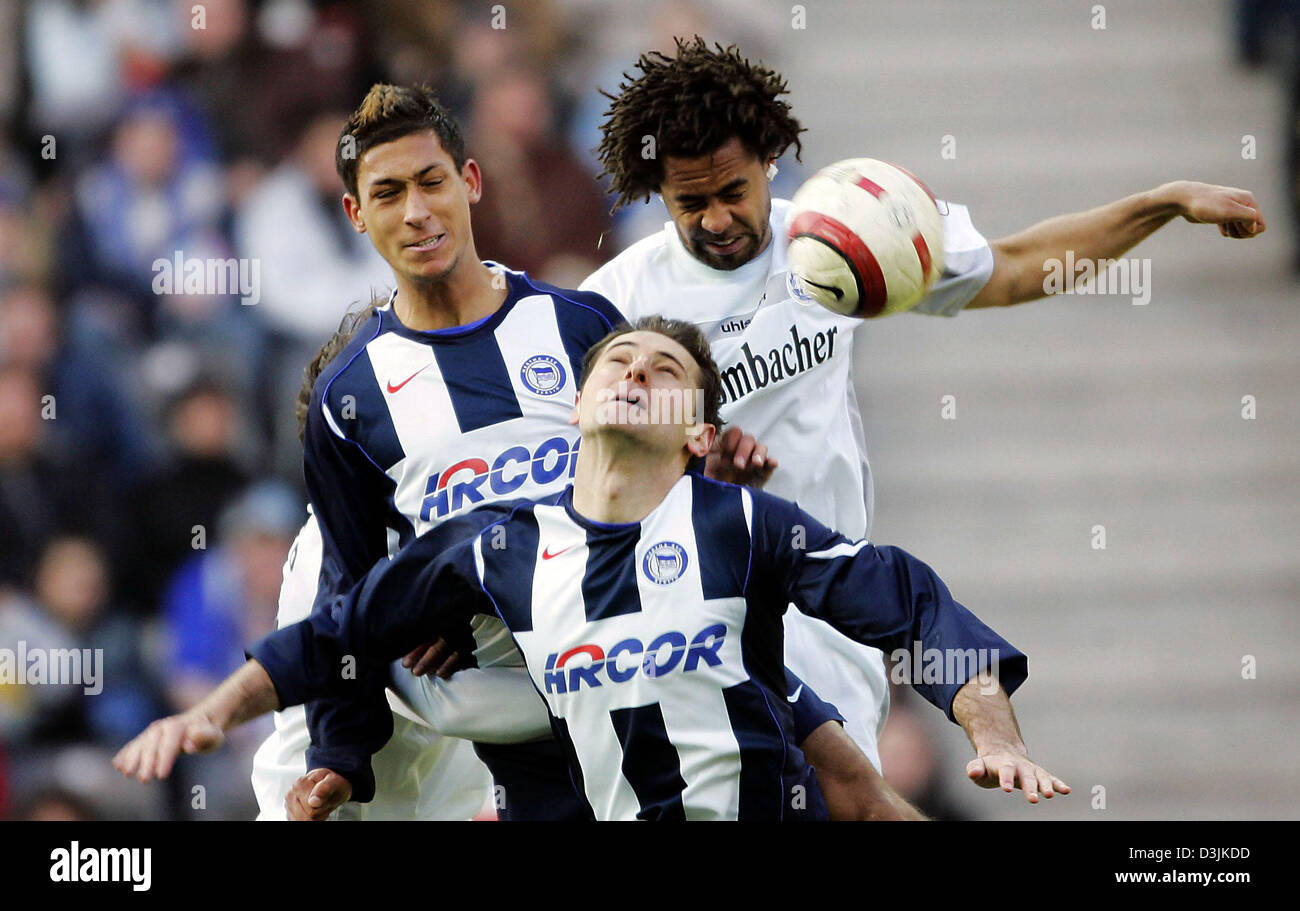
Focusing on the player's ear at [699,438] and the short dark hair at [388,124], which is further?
the short dark hair at [388,124]

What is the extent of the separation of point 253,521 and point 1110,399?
319 centimetres

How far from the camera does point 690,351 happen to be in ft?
12.0

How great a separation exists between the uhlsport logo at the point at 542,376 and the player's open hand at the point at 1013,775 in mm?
1452

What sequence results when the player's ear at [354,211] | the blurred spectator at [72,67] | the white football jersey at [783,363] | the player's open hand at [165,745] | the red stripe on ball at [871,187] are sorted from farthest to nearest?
the blurred spectator at [72,67] < the white football jersey at [783,363] < the player's ear at [354,211] < the red stripe on ball at [871,187] < the player's open hand at [165,745]

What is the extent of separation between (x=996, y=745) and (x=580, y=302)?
160 cm

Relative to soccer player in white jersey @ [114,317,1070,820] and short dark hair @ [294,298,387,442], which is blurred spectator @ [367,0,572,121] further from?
soccer player in white jersey @ [114,317,1070,820]

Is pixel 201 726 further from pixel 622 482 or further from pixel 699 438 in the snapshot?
pixel 699 438

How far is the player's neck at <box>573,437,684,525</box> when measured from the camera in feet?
11.4

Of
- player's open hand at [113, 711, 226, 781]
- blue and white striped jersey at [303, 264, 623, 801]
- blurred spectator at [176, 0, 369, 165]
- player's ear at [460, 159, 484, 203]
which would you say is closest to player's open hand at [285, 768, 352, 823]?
blue and white striped jersey at [303, 264, 623, 801]

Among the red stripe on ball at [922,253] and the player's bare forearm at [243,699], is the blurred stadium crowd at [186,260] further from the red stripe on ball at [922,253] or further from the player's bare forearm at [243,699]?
the player's bare forearm at [243,699]

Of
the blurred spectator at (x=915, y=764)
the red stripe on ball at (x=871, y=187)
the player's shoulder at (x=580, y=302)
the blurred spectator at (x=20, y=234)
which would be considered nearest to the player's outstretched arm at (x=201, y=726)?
the player's shoulder at (x=580, y=302)

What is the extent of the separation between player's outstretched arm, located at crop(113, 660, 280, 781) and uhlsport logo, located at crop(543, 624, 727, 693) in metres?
0.67

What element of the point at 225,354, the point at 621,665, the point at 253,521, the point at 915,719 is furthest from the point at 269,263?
the point at 621,665

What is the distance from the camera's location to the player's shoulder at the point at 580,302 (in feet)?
13.3
